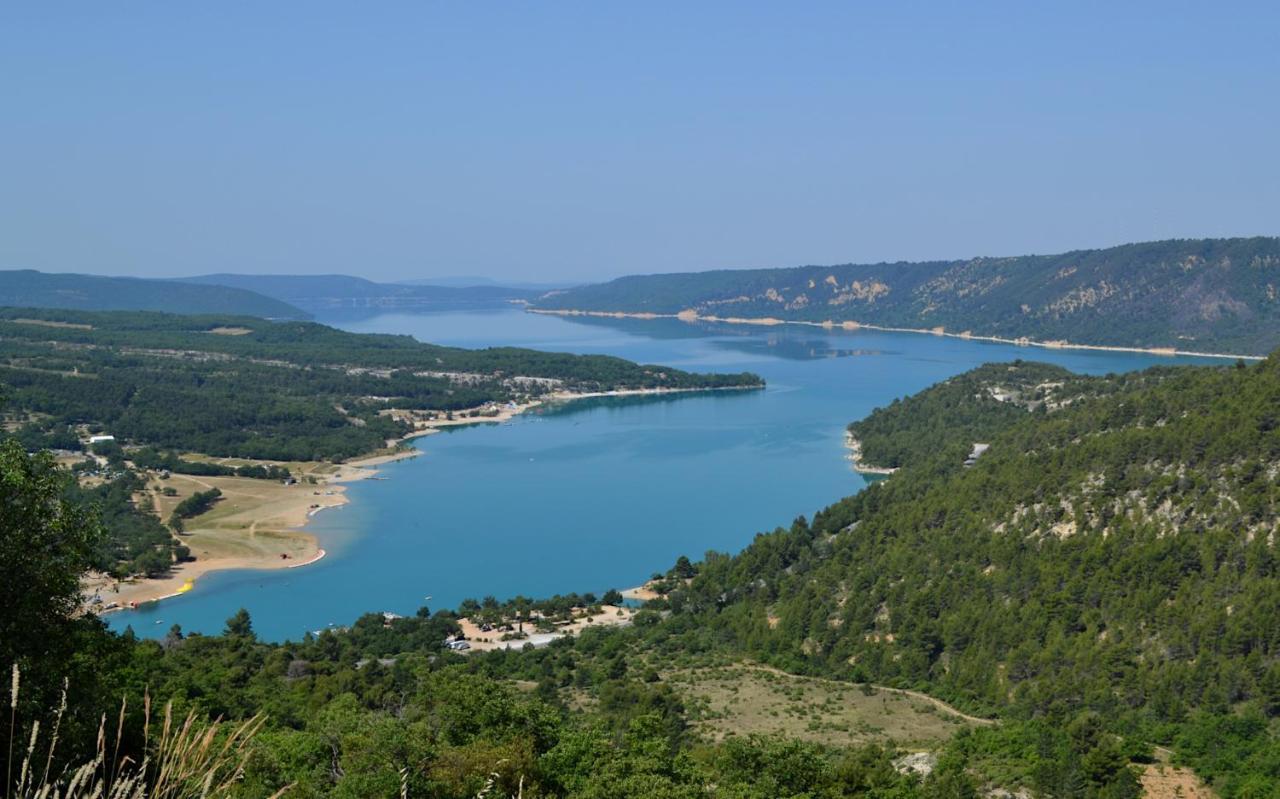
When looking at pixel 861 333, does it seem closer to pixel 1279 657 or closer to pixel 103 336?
pixel 103 336

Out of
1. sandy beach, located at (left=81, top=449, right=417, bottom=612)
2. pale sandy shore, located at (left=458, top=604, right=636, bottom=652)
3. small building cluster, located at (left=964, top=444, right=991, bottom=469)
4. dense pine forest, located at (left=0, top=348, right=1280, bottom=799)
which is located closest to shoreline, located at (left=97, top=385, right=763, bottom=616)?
sandy beach, located at (left=81, top=449, right=417, bottom=612)

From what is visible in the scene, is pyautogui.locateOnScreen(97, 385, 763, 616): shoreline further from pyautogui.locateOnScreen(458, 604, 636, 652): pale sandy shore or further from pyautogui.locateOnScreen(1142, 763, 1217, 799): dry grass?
pyautogui.locateOnScreen(1142, 763, 1217, 799): dry grass

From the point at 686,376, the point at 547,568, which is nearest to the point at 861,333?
the point at 686,376

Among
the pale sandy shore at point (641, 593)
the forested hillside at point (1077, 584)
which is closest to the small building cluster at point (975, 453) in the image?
the forested hillside at point (1077, 584)

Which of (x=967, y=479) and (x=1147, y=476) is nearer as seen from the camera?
(x=1147, y=476)

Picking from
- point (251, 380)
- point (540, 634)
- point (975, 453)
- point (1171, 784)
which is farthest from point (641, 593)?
point (251, 380)

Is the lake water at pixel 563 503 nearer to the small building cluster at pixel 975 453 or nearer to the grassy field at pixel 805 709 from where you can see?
the small building cluster at pixel 975 453
